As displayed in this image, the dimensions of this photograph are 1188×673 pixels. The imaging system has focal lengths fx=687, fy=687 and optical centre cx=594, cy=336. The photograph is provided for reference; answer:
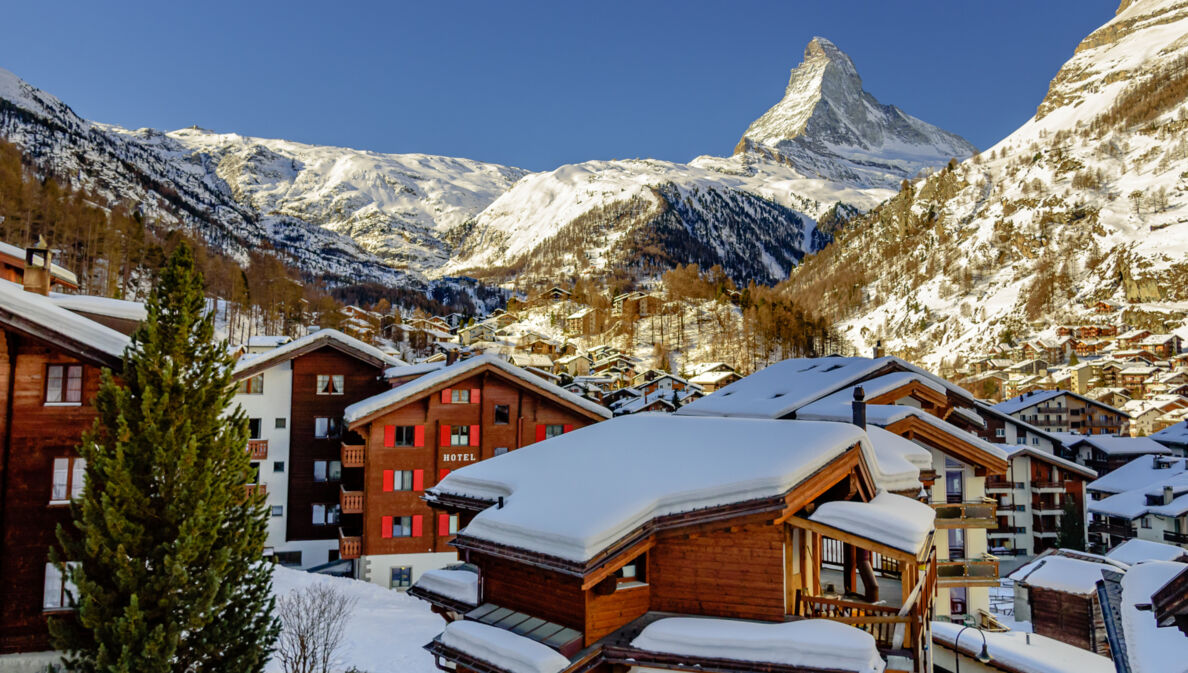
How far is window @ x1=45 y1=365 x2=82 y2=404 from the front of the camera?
16359 mm

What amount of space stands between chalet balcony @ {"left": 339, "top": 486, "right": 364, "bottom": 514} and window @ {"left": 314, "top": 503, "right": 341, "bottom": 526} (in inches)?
139

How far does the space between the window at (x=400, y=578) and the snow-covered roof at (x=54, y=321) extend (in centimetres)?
1751

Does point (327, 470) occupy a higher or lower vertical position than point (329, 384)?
lower

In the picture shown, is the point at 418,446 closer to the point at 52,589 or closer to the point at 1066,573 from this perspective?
the point at 52,589

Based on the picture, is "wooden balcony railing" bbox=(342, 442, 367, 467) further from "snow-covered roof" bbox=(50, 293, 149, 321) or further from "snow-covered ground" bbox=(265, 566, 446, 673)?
"snow-covered roof" bbox=(50, 293, 149, 321)

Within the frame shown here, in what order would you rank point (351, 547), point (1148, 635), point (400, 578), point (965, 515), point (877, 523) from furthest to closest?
1. point (400, 578)
2. point (351, 547)
3. point (965, 515)
4. point (1148, 635)
5. point (877, 523)

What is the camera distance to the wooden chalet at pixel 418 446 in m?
29.7

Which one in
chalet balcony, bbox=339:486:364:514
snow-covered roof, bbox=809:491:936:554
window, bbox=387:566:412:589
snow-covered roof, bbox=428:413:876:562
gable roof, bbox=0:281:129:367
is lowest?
window, bbox=387:566:412:589

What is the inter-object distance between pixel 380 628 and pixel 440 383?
12101mm

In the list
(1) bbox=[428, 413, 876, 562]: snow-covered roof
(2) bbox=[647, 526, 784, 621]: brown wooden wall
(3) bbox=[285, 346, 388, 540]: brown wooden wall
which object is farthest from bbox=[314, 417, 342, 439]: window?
(2) bbox=[647, 526, 784, 621]: brown wooden wall

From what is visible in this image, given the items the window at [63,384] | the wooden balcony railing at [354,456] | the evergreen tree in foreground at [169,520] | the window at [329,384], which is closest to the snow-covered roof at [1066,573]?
the wooden balcony railing at [354,456]

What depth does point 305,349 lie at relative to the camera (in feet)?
107

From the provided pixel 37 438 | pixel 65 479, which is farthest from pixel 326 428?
pixel 37 438

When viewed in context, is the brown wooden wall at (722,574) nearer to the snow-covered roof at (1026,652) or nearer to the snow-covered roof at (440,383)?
the snow-covered roof at (1026,652)
